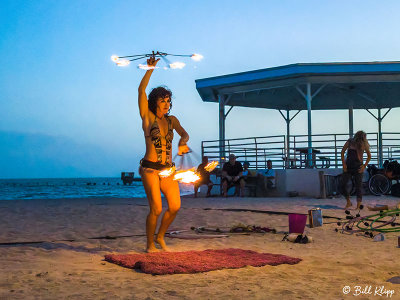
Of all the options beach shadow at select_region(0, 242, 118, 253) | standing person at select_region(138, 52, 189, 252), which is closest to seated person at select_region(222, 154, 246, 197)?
beach shadow at select_region(0, 242, 118, 253)

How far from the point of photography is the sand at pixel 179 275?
3.51m

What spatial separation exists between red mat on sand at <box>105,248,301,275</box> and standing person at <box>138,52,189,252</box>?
1.68 ft

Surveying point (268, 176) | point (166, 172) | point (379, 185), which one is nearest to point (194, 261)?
point (166, 172)

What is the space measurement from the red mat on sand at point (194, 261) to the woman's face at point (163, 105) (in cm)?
162

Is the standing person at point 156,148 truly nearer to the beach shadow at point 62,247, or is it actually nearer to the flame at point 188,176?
the flame at point 188,176

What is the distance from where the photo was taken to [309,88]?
54.8 feet

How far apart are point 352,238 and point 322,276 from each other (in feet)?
9.19

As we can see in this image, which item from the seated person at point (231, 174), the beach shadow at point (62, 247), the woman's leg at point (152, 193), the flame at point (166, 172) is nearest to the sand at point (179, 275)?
the beach shadow at point (62, 247)

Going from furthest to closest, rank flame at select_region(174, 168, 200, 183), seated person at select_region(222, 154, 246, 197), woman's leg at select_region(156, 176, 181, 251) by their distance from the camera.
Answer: seated person at select_region(222, 154, 246, 197) < woman's leg at select_region(156, 176, 181, 251) < flame at select_region(174, 168, 200, 183)

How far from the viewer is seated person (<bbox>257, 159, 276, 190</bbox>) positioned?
652 inches

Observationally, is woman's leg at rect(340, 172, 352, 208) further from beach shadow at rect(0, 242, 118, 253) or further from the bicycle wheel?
beach shadow at rect(0, 242, 118, 253)

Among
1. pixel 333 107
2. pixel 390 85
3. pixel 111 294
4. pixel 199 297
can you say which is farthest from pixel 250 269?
pixel 333 107

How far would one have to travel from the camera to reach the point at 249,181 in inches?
651

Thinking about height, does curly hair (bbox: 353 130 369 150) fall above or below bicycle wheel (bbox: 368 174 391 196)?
above
